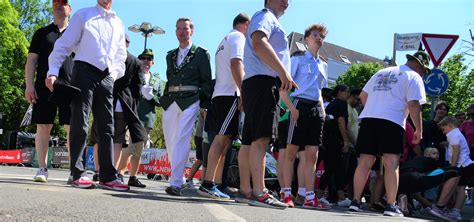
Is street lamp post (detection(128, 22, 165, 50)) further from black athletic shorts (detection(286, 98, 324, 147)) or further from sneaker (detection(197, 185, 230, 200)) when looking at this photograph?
sneaker (detection(197, 185, 230, 200))

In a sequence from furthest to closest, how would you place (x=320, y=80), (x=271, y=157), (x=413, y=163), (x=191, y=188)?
1. (x=271, y=157)
2. (x=191, y=188)
3. (x=413, y=163)
4. (x=320, y=80)

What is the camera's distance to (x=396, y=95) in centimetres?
616

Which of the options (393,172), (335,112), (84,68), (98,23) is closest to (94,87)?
(84,68)

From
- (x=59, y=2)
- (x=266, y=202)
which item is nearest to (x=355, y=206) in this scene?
(x=266, y=202)

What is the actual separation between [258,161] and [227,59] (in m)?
1.46

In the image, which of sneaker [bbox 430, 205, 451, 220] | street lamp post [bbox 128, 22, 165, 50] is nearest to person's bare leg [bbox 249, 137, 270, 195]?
sneaker [bbox 430, 205, 451, 220]

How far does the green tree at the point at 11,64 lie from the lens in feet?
111

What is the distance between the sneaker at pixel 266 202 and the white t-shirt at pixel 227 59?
1.35 meters

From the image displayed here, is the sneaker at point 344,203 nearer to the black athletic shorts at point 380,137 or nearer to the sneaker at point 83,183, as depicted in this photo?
the black athletic shorts at point 380,137

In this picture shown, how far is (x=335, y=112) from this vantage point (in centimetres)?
792

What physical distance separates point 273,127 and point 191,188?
3116 mm

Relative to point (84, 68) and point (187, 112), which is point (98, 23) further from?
point (187, 112)

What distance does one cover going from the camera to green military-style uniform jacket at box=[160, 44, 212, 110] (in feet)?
19.3

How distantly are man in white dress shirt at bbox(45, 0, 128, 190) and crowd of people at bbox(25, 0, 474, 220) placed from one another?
0.03ft
